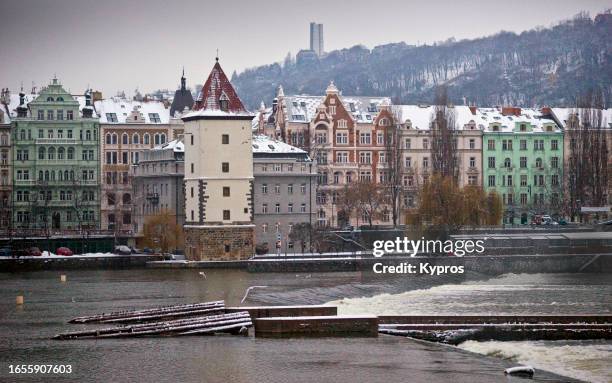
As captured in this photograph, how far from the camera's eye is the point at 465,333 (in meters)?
45.8

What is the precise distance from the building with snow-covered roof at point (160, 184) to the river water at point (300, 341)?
60.0 feet

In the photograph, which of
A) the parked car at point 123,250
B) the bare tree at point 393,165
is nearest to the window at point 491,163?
the bare tree at point 393,165

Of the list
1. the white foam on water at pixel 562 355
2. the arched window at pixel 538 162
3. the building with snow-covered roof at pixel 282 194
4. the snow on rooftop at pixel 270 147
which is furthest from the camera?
the arched window at pixel 538 162

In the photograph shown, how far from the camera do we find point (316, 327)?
4506 cm

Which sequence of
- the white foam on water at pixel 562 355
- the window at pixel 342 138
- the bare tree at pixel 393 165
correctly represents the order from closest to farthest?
the white foam on water at pixel 562 355 < the bare tree at pixel 393 165 < the window at pixel 342 138

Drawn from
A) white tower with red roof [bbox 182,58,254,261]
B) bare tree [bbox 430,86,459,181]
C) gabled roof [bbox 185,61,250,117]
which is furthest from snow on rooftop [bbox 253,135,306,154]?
white tower with red roof [bbox 182,58,254,261]

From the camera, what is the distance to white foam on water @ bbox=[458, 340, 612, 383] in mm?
39469

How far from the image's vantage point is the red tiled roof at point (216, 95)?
288 feet

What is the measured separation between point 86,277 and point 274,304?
24693 millimetres

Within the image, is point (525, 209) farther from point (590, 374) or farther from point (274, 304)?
point (590, 374)

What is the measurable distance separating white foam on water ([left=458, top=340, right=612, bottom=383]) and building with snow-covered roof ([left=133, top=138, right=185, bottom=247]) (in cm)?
5171

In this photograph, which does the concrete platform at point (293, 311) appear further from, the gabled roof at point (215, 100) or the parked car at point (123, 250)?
the parked car at point (123, 250)

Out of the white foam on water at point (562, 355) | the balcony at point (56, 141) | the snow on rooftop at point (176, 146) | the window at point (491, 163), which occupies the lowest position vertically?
the white foam on water at point (562, 355)

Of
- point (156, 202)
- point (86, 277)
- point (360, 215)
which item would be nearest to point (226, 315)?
point (86, 277)
